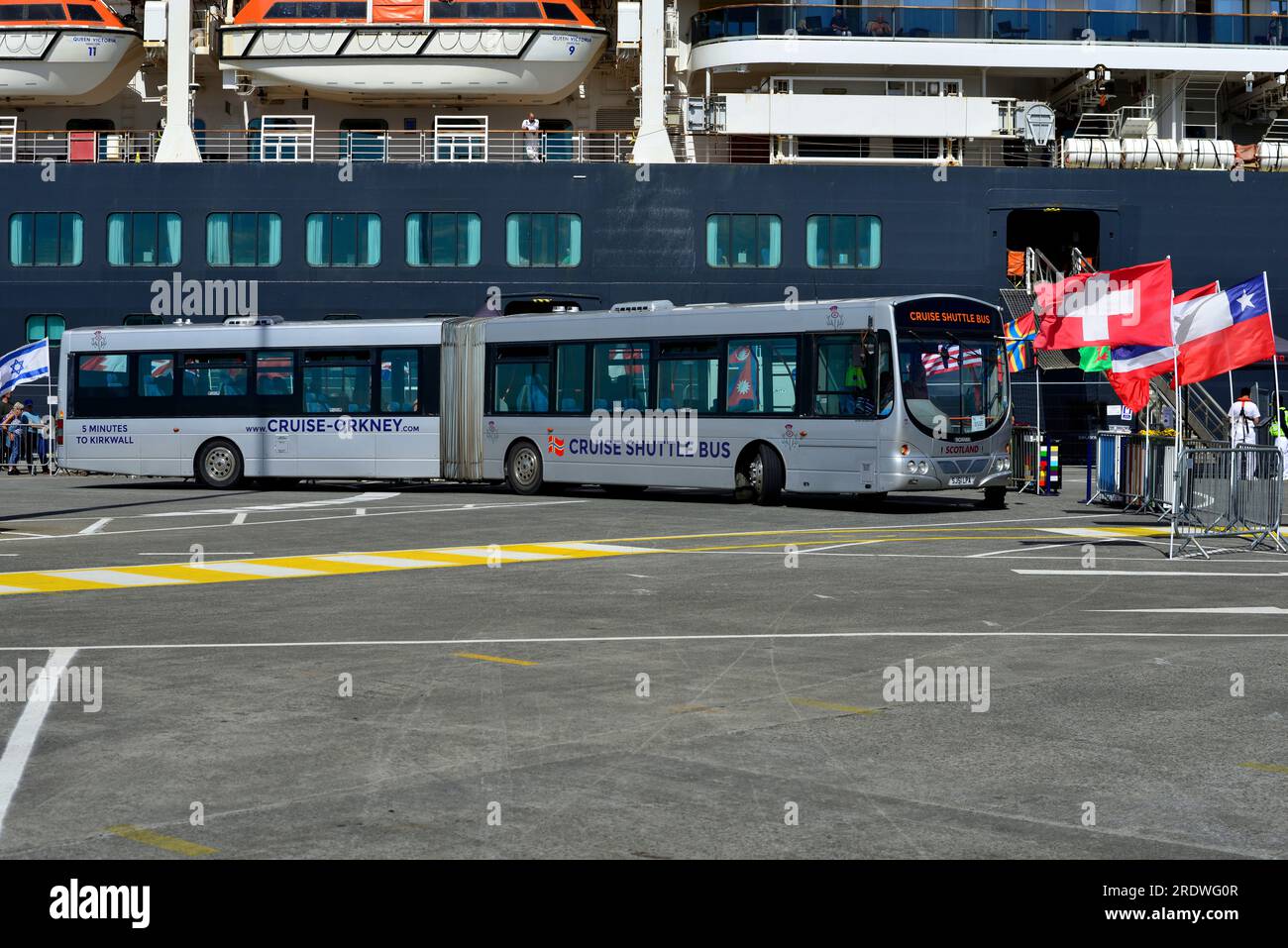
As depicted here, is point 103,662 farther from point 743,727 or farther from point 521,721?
A: point 743,727

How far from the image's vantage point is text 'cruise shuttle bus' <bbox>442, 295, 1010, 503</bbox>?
23312mm

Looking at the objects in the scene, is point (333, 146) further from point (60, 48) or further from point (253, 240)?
point (60, 48)

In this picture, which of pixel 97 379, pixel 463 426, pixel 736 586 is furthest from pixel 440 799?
pixel 97 379

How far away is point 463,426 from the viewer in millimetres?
28875

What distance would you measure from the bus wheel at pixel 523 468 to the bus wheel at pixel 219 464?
5.25 m

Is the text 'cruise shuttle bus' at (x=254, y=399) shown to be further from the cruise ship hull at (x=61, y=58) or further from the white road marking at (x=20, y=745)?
the white road marking at (x=20, y=745)

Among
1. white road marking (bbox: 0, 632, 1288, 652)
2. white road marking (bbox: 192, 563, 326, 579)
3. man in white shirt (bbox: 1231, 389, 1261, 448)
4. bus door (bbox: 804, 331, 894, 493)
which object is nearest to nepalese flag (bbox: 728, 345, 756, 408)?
bus door (bbox: 804, 331, 894, 493)

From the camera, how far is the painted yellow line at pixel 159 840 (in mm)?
5723

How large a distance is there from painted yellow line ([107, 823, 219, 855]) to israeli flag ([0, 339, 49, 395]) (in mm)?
30011

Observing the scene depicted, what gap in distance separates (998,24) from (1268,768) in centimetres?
3124

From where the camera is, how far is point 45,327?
118ft

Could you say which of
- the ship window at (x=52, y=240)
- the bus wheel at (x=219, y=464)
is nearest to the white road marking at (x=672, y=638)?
the bus wheel at (x=219, y=464)

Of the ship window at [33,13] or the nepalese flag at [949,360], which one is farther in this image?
the ship window at [33,13]
